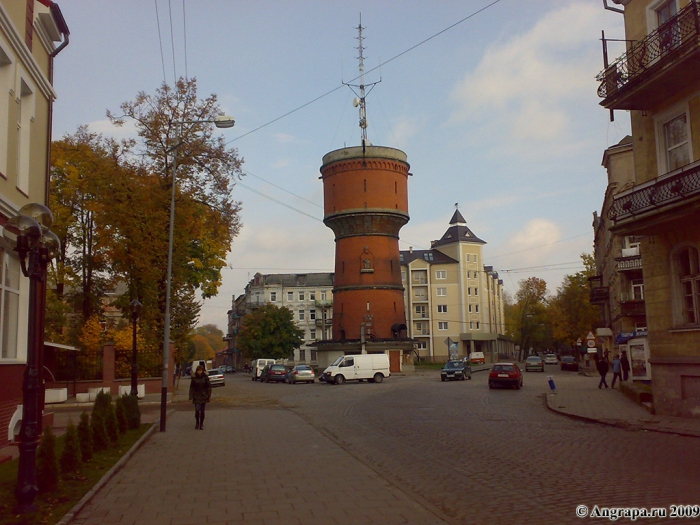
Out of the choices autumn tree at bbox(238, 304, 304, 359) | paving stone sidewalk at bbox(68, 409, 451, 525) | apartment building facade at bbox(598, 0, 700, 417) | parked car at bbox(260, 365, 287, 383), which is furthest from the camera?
autumn tree at bbox(238, 304, 304, 359)

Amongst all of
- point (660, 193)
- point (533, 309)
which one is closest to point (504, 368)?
point (660, 193)

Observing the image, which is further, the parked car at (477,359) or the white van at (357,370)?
the parked car at (477,359)

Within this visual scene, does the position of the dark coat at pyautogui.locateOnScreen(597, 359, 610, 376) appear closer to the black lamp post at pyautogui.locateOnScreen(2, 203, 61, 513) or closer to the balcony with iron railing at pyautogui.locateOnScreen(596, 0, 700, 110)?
the balcony with iron railing at pyautogui.locateOnScreen(596, 0, 700, 110)

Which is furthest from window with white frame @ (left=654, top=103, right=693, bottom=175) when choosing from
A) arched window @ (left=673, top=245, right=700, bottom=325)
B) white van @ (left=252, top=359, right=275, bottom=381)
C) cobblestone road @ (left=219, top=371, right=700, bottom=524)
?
white van @ (left=252, top=359, right=275, bottom=381)

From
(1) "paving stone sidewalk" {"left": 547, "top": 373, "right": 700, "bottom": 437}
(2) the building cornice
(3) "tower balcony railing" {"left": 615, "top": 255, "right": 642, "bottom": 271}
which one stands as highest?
(2) the building cornice

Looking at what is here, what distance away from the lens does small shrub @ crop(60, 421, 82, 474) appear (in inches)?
410

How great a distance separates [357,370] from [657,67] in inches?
1320

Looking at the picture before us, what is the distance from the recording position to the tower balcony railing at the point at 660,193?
1600 centimetres

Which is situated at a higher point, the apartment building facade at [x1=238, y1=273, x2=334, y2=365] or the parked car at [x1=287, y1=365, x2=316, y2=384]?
the apartment building facade at [x1=238, y1=273, x2=334, y2=365]

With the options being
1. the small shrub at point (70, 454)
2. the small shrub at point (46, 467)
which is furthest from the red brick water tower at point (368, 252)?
the small shrub at point (46, 467)

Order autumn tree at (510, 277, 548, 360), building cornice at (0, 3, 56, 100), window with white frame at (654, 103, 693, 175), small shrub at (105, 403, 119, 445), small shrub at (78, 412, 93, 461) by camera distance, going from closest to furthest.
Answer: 1. small shrub at (78, 412, 93, 461)
2. building cornice at (0, 3, 56, 100)
3. small shrub at (105, 403, 119, 445)
4. window with white frame at (654, 103, 693, 175)
5. autumn tree at (510, 277, 548, 360)

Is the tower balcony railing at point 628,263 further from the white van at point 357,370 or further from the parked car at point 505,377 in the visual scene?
the white van at point 357,370

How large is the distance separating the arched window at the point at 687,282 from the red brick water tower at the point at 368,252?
142ft

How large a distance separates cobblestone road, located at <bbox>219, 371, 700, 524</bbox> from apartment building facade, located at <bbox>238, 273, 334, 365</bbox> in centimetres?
8503
